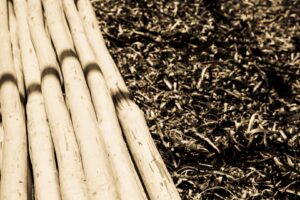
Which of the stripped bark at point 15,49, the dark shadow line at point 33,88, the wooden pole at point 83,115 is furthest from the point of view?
the stripped bark at point 15,49

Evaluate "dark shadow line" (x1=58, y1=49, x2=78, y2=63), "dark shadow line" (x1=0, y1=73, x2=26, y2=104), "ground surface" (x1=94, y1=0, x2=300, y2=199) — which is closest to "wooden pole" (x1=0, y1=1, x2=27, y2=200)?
"dark shadow line" (x1=0, y1=73, x2=26, y2=104)

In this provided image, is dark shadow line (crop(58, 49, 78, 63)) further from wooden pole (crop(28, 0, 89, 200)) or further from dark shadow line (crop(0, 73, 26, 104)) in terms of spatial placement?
dark shadow line (crop(0, 73, 26, 104))

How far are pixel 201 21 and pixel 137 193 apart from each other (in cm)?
155

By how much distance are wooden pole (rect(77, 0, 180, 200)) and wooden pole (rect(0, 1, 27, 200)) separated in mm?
384

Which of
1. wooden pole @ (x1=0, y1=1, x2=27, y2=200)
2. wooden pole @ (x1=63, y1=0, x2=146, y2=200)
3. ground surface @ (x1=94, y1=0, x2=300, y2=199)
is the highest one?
wooden pole @ (x1=63, y1=0, x2=146, y2=200)

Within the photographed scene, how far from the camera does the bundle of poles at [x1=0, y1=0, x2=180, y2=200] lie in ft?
4.85

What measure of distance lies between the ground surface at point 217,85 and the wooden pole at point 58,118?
463 mm

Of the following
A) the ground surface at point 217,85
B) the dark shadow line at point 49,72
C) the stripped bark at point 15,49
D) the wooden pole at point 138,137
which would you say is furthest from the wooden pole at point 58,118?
the ground surface at point 217,85

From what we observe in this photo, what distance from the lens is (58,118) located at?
172cm

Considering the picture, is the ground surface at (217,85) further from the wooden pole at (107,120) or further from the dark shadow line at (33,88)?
the dark shadow line at (33,88)

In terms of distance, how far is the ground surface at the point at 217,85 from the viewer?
192cm

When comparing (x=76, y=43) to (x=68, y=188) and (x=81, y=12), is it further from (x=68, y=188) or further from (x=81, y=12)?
(x=68, y=188)

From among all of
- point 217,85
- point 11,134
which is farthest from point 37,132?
point 217,85

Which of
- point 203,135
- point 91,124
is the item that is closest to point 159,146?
point 203,135
